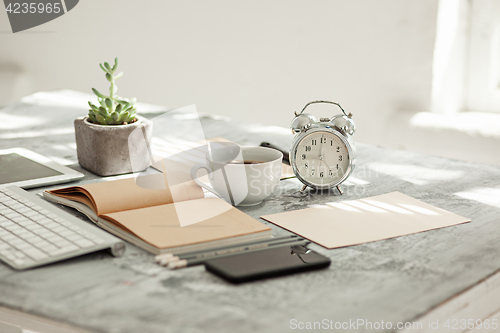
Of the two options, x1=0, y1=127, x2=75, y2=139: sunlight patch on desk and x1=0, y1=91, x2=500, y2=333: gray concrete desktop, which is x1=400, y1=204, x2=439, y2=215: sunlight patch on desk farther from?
x1=0, y1=127, x2=75, y2=139: sunlight patch on desk

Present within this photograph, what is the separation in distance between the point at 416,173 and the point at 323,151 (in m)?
0.34

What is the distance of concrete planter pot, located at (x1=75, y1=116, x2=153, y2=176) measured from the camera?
4.07ft

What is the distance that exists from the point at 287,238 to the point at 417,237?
234 mm

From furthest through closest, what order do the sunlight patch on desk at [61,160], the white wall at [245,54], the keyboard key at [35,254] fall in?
1. the white wall at [245,54]
2. the sunlight patch on desk at [61,160]
3. the keyboard key at [35,254]

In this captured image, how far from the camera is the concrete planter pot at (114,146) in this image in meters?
1.24

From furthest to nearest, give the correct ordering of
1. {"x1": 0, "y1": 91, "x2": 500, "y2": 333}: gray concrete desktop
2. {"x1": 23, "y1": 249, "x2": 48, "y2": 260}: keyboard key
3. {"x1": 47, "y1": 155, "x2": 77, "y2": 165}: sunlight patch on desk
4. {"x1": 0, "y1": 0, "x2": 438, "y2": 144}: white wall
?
{"x1": 0, "y1": 0, "x2": 438, "y2": 144}: white wall → {"x1": 47, "y1": 155, "x2": 77, "y2": 165}: sunlight patch on desk → {"x1": 23, "y1": 249, "x2": 48, "y2": 260}: keyboard key → {"x1": 0, "y1": 91, "x2": 500, "y2": 333}: gray concrete desktop

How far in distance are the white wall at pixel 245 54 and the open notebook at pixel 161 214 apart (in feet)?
7.54

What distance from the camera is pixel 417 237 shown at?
0.89 meters

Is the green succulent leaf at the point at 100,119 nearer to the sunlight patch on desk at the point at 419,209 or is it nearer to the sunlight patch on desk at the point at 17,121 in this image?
the sunlight patch on desk at the point at 17,121

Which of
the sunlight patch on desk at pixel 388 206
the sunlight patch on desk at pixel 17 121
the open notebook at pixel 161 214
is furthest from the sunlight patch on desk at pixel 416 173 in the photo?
the sunlight patch on desk at pixel 17 121

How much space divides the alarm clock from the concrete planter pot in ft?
1.31

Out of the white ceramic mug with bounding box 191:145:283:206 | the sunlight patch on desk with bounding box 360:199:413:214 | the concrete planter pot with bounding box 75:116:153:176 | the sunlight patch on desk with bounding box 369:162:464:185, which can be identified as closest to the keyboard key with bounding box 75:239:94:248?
the white ceramic mug with bounding box 191:145:283:206

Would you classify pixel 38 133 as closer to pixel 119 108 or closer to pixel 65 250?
pixel 119 108

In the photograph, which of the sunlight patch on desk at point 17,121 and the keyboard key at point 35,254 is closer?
the keyboard key at point 35,254
